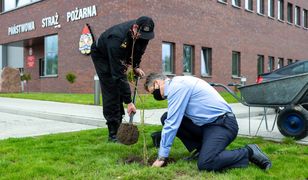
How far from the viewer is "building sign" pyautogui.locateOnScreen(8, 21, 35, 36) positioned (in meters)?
24.9

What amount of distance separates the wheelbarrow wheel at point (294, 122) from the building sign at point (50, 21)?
18189 mm

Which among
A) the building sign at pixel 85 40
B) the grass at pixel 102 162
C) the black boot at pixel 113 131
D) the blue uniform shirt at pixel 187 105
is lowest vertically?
the grass at pixel 102 162

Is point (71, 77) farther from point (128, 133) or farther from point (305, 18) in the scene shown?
point (305, 18)

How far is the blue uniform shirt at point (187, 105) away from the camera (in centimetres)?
412

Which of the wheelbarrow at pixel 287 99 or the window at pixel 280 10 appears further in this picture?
the window at pixel 280 10

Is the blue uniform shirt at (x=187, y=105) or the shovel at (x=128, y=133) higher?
the blue uniform shirt at (x=187, y=105)

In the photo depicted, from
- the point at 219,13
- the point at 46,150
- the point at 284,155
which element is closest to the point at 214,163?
the point at 284,155

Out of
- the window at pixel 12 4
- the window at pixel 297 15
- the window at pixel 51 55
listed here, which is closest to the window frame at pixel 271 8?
the window at pixel 297 15

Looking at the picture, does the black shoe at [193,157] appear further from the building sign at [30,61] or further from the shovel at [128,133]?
the building sign at [30,61]

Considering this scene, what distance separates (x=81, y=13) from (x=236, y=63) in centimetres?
1080

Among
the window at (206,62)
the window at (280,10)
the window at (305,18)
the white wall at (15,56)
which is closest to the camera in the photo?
the window at (206,62)

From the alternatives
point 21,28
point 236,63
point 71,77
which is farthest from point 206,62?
point 21,28

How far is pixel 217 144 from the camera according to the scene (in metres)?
4.11

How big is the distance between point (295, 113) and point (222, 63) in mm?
18772
